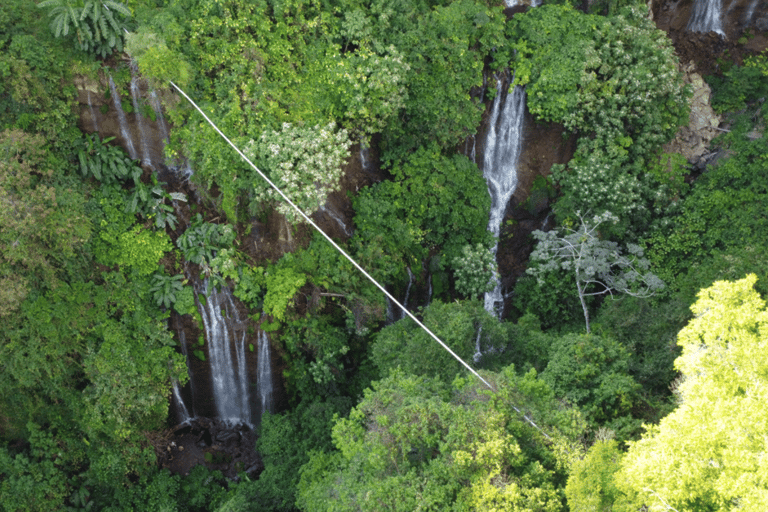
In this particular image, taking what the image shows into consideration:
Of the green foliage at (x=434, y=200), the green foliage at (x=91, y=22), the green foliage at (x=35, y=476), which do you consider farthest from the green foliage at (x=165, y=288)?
the green foliage at (x=91, y=22)

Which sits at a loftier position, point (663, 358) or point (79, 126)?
point (79, 126)

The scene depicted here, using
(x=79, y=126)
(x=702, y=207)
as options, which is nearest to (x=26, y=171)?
(x=79, y=126)

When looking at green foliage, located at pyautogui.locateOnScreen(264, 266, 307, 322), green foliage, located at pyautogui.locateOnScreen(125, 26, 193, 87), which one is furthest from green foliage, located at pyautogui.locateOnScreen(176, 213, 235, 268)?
green foliage, located at pyautogui.locateOnScreen(125, 26, 193, 87)

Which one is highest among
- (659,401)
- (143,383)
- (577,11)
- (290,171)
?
(577,11)

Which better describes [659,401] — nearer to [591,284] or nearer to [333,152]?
[591,284]

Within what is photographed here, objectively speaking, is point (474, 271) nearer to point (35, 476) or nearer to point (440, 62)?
point (440, 62)

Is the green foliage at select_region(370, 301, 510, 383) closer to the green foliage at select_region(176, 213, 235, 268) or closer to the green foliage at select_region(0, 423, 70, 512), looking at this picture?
the green foliage at select_region(176, 213, 235, 268)

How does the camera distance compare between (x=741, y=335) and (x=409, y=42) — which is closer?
(x=741, y=335)

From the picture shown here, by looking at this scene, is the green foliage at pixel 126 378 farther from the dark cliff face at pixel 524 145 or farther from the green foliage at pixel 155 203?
the dark cliff face at pixel 524 145
